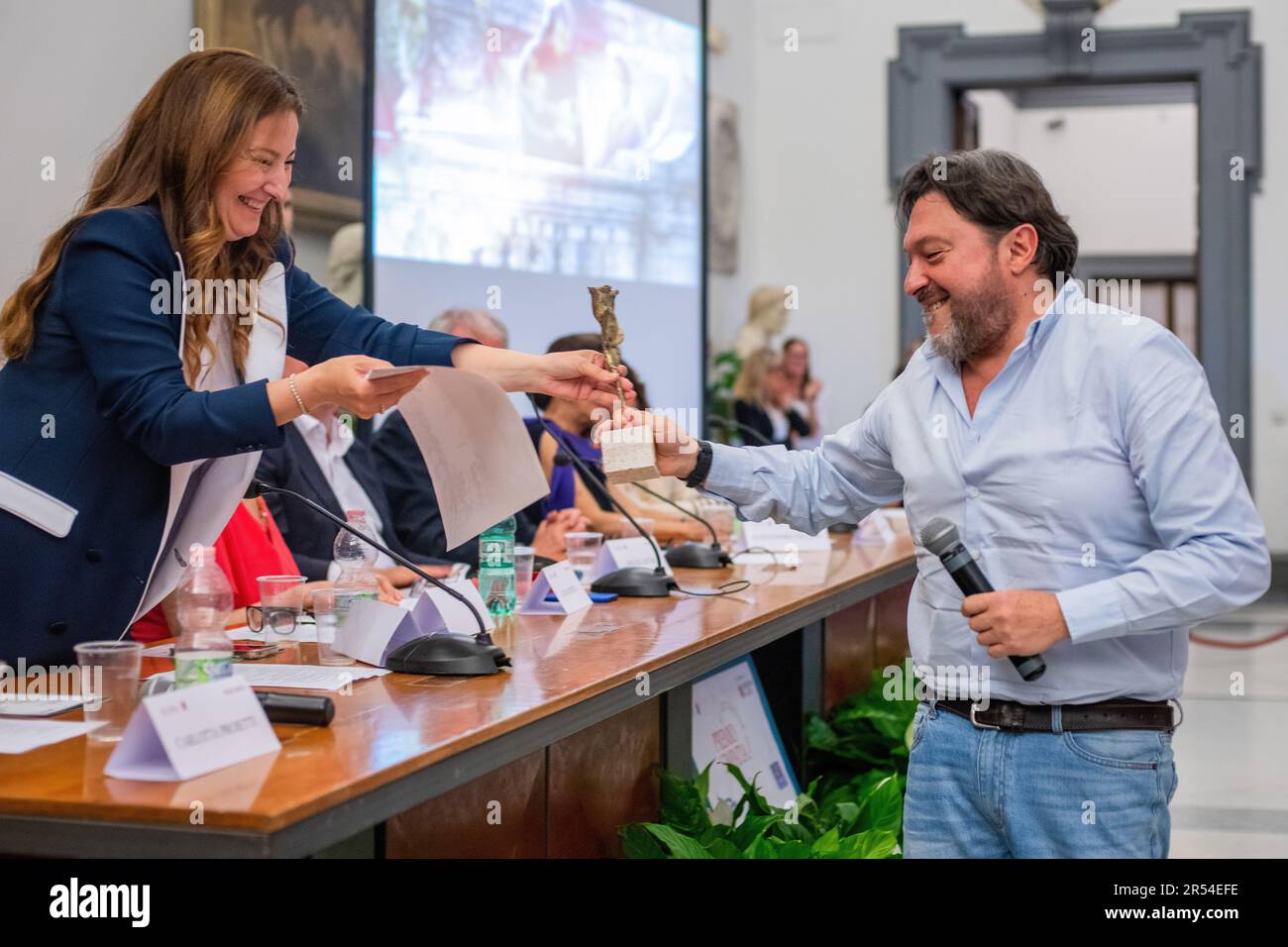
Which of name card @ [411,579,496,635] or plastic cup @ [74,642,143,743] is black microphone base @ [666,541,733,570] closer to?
name card @ [411,579,496,635]

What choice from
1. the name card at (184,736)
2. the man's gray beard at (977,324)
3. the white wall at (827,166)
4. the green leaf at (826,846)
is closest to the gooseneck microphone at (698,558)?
the green leaf at (826,846)

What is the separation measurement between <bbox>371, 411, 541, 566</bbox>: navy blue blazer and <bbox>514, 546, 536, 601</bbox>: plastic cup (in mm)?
Result: 1071

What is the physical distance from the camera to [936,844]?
2.03m

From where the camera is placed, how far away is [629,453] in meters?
2.23

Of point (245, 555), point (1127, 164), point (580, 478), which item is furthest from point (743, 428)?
point (1127, 164)

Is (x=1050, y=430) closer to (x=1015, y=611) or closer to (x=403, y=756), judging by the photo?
(x=1015, y=611)

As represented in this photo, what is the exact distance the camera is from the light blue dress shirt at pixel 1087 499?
185 centimetres

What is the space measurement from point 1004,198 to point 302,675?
1.19m

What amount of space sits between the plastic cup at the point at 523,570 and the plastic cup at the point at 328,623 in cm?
82

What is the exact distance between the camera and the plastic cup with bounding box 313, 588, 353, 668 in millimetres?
2211

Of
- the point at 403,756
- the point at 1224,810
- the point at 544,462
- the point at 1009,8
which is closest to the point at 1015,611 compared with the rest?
the point at 403,756

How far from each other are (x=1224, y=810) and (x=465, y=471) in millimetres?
3165

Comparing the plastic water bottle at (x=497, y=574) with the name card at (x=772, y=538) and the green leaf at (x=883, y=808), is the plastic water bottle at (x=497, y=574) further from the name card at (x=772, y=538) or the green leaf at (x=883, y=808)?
the name card at (x=772, y=538)

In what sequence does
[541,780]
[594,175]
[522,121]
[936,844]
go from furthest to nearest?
[594,175], [522,121], [541,780], [936,844]
